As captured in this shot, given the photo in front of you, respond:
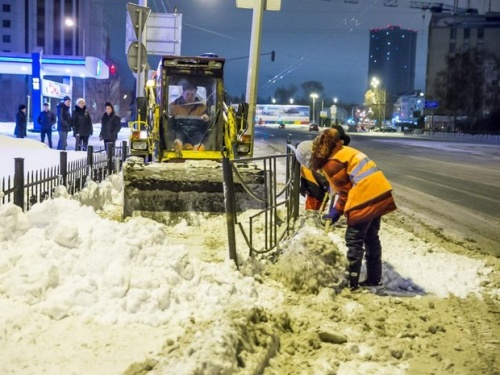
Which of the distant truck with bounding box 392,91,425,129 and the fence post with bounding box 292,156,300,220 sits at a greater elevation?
the distant truck with bounding box 392,91,425,129

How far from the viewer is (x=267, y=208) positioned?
7043 millimetres

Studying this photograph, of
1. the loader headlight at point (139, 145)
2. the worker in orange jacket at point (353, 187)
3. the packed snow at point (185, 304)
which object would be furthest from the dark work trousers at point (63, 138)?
the worker in orange jacket at point (353, 187)

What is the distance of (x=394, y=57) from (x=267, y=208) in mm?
A: 193287

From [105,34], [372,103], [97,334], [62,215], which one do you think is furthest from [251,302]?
[105,34]

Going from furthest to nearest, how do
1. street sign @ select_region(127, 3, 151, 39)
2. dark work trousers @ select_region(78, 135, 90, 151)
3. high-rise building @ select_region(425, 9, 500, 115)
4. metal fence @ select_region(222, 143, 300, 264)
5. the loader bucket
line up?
high-rise building @ select_region(425, 9, 500, 115)
dark work trousers @ select_region(78, 135, 90, 151)
street sign @ select_region(127, 3, 151, 39)
the loader bucket
metal fence @ select_region(222, 143, 300, 264)

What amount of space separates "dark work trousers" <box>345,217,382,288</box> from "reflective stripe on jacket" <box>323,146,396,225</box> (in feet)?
0.43

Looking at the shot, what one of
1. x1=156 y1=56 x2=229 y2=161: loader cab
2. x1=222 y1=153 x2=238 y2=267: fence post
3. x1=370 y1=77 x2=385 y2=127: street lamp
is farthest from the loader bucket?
x1=370 y1=77 x2=385 y2=127: street lamp

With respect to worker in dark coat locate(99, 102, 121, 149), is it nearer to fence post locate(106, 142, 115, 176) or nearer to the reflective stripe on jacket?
fence post locate(106, 142, 115, 176)

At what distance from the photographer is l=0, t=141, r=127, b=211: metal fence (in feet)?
23.4

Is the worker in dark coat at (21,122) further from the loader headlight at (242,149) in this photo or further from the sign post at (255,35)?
the loader headlight at (242,149)

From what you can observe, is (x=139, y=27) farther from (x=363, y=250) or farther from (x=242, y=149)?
(x=363, y=250)

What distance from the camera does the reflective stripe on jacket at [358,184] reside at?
19.4 ft

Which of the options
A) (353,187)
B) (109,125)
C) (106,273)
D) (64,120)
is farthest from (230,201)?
(64,120)

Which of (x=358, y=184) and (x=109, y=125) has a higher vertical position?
(x=109, y=125)
